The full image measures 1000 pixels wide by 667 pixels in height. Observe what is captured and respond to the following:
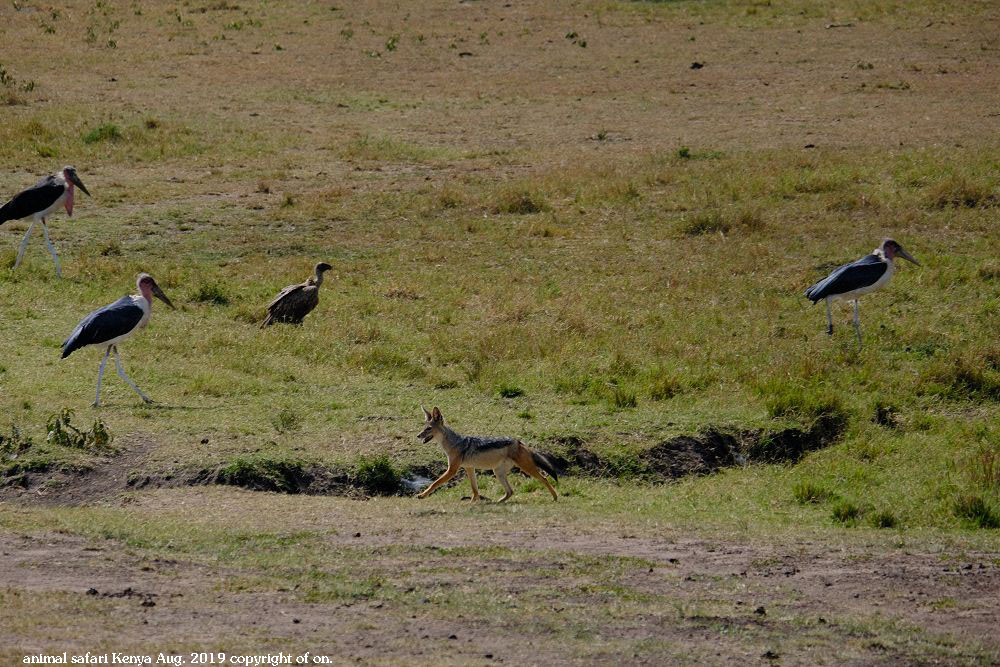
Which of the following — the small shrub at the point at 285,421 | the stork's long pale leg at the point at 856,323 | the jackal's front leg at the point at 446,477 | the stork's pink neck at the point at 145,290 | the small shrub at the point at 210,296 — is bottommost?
the stork's long pale leg at the point at 856,323

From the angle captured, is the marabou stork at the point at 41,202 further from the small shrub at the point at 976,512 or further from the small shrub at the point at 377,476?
the small shrub at the point at 976,512

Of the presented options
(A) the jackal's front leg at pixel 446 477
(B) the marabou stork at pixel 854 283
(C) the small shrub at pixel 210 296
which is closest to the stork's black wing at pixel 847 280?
(B) the marabou stork at pixel 854 283

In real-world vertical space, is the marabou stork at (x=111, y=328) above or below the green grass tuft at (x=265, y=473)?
above

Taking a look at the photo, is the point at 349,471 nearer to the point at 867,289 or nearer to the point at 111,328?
the point at 111,328

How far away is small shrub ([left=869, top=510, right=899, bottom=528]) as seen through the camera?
34.1ft

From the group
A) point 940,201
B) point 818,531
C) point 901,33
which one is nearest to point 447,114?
point 940,201

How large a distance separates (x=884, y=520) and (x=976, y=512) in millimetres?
705

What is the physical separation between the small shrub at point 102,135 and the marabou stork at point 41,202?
678cm

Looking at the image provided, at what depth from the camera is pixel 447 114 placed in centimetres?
2902

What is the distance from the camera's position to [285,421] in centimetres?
1219

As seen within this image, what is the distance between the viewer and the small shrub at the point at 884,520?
10.4 meters

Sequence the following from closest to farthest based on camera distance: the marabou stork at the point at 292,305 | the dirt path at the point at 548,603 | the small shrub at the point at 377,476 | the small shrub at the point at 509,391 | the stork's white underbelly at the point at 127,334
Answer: the dirt path at the point at 548,603, the small shrub at the point at 377,476, the stork's white underbelly at the point at 127,334, the small shrub at the point at 509,391, the marabou stork at the point at 292,305

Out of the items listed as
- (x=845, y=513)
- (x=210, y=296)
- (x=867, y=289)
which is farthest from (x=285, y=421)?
(x=867, y=289)

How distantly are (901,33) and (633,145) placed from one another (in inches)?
529
